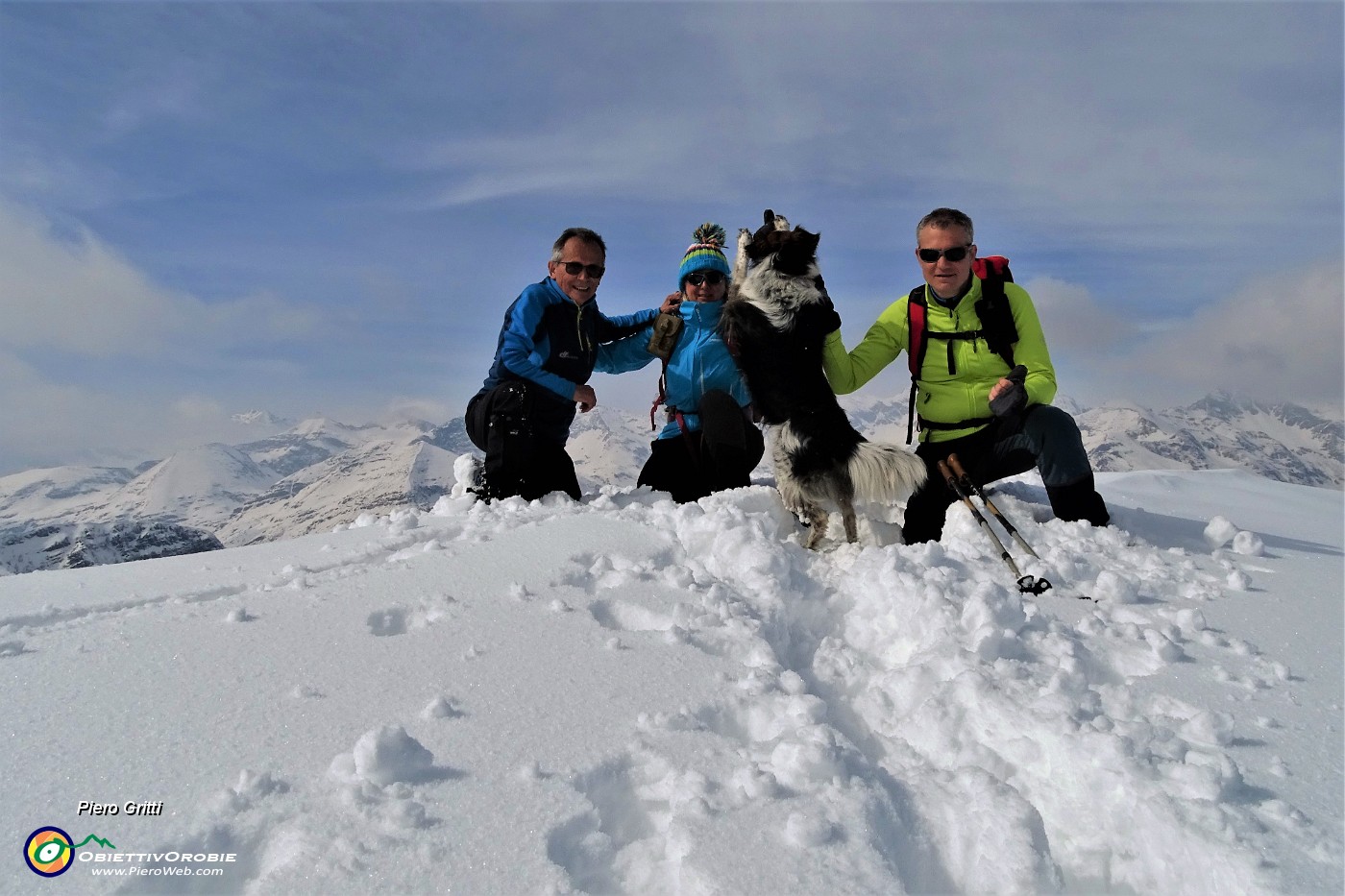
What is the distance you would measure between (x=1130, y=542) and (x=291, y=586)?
4.41m

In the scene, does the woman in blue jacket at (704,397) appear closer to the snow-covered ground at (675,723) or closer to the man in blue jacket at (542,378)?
the man in blue jacket at (542,378)

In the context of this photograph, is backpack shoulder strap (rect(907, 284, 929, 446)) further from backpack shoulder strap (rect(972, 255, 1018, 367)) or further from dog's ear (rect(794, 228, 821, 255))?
dog's ear (rect(794, 228, 821, 255))

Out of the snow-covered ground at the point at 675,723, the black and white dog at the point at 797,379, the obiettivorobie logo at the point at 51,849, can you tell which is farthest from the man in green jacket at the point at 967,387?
the obiettivorobie logo at the point at 51,849

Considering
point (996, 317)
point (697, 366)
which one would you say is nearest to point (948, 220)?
point (996, 317)

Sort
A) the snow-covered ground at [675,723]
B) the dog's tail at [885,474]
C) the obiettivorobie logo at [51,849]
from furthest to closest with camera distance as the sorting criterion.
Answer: the dog's tail at [885,474]
the snow-covered ground at [675,723]
the obiettivorobie logo at [51,849]

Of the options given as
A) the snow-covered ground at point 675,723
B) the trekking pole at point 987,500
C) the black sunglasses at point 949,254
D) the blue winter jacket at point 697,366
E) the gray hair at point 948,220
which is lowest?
the snow-covered ground at point 675,723

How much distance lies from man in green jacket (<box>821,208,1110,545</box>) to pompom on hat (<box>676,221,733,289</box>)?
1236mm

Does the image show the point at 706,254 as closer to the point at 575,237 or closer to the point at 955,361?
the point at 575,237

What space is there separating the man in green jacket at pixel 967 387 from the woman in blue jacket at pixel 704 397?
2.70 ft

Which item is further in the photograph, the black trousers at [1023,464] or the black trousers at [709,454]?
the black trousers at [709,454]

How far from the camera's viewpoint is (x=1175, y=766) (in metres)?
1.72

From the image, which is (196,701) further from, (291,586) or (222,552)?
(222,552)

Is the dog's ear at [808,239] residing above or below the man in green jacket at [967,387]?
above

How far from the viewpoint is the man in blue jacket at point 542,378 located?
4.95 metres
